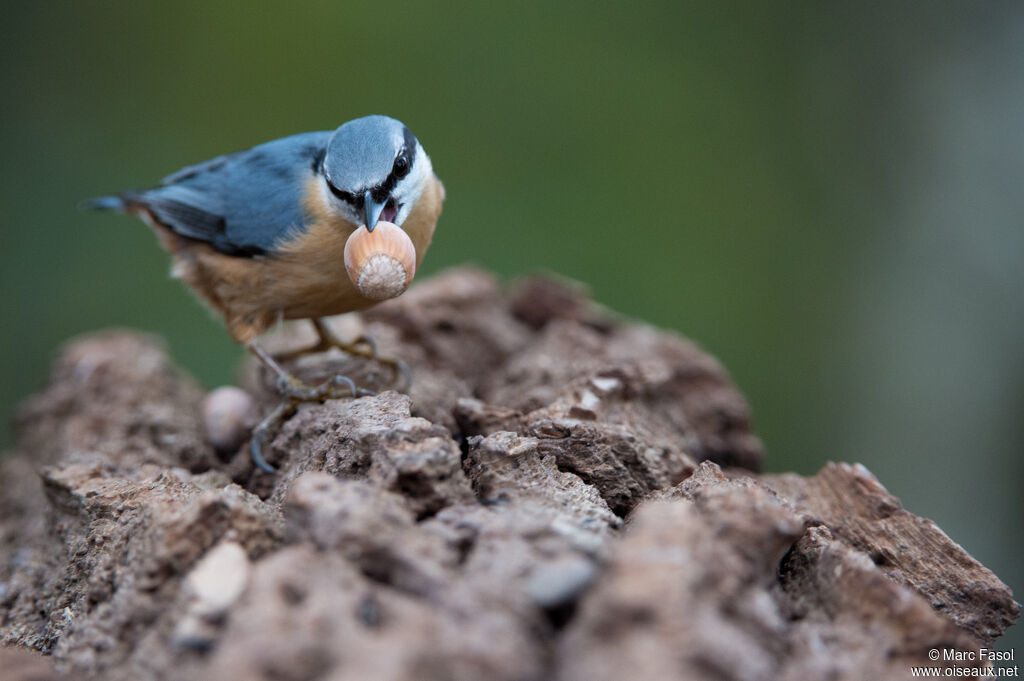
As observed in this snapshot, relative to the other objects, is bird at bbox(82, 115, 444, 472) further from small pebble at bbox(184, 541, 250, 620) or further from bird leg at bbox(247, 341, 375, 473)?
small pebble at bbox(184, 541, 250, 620)

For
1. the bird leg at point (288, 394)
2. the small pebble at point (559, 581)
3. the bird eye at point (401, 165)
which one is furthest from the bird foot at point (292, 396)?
the small pebble at point (559, 581)

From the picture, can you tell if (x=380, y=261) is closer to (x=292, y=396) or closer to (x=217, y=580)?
(x=292, y=396)

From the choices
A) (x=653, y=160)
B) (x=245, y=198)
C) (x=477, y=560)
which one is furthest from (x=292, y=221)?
(x=653, y=160)

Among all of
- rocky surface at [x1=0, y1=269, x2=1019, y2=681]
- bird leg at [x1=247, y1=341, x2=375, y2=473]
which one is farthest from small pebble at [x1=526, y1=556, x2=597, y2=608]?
bird leg at [x1=247, y1=341, x2=375, y2=473]

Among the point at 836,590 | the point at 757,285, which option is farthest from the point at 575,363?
the point at 757,285

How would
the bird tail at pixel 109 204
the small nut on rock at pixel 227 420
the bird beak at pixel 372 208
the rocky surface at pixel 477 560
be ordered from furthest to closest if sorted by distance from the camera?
1. the bird tail at pixel 109 204
2. the small nut on rock at pixel 227 420
3. the bird beak at pixel 372 208
4. the rocky surface at pixel 477 560

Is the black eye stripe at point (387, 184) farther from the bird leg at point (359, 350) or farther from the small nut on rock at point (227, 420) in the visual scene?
the small nut on rock at point (227, 420)
